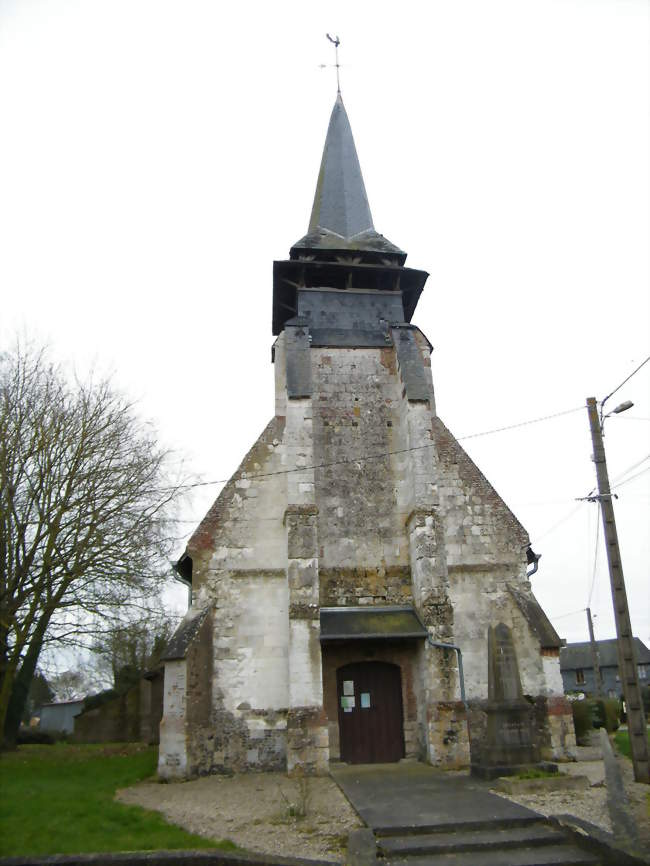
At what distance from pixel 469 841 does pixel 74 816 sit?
15.7ft

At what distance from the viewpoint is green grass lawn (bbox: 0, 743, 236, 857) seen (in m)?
6.79

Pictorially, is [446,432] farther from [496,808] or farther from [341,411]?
[496,808]

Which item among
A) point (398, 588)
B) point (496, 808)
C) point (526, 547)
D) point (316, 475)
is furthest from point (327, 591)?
point (496, 808)

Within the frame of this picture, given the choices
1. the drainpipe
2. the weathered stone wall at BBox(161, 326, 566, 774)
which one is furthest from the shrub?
the drainpipe

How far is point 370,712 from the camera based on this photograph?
13578 mm

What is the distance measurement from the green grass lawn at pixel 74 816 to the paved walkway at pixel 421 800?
7.17 ft

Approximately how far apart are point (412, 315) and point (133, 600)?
11.2m

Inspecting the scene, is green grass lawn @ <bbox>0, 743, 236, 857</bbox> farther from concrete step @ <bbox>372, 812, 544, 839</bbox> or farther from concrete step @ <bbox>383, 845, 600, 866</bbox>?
concrete step @ <bbox>383, 845, 600, 866</bbox>

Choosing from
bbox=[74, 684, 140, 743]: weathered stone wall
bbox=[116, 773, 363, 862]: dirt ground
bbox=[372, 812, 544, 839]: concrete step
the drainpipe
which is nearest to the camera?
bbox=[116, 773, 363, 862]: dirt ground

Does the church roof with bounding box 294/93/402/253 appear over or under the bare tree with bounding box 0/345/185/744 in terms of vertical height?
over

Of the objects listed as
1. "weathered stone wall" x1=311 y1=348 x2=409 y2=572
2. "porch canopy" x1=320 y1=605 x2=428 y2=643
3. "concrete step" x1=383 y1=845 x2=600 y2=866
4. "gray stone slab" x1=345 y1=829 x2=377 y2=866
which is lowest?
"concrete step" x1=383 y1=845 x2=600 y2=866

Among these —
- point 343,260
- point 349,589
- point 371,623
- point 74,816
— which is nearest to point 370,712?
point 371,623

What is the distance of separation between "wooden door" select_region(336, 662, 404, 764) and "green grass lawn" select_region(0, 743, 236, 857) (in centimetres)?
406

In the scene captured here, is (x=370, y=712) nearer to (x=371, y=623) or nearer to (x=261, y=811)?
(x=371, y=623)
